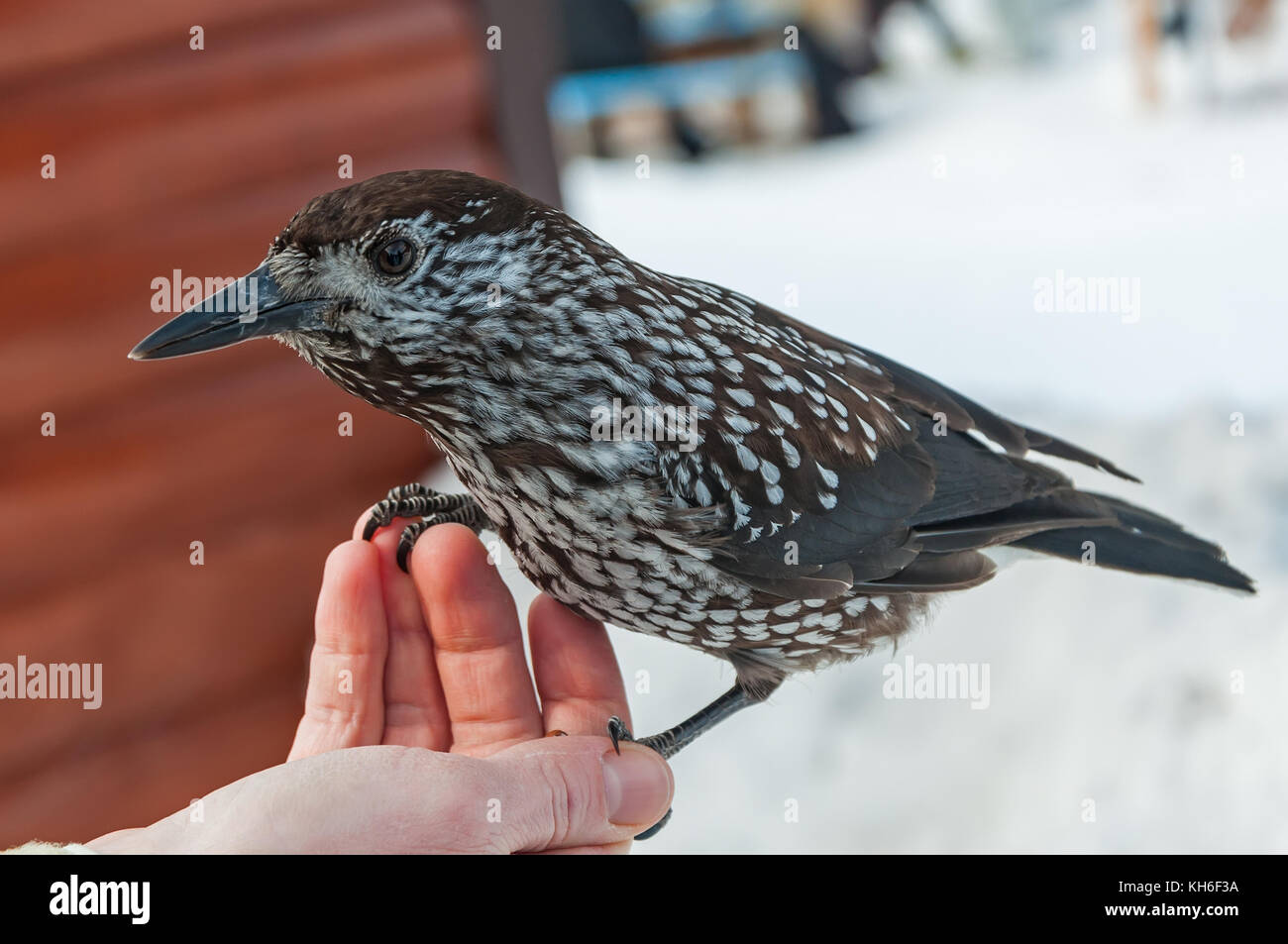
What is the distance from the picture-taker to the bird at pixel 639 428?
1120 mm

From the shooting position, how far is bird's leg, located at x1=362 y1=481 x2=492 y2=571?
152 cm

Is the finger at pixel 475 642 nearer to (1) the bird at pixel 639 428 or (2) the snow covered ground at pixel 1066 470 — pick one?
(1) the bird at pixel 639 428

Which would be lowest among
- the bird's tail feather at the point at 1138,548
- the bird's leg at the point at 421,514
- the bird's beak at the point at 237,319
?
the bird's tail feather at the point at 1138,548

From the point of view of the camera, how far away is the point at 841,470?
4.49ft

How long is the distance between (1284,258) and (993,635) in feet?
5.73

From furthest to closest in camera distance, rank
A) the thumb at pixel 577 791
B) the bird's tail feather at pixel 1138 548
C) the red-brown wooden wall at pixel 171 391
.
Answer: the red-brown wooden wall at pixel 171 391 → the bird's tail feather at pixel 1138 548 → the thumb at pixel 577 791

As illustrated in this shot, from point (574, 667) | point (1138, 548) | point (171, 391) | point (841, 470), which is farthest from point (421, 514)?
point (171, 391)

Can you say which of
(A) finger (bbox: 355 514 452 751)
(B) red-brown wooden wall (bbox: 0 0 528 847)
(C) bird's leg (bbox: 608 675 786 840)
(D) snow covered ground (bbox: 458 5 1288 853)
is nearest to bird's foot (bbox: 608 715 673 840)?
(C) bird's leg (bbox: 608 675 786 840)

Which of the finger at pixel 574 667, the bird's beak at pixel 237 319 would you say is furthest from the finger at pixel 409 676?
the bird's beak at pixel 237 319

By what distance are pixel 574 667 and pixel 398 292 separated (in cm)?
62

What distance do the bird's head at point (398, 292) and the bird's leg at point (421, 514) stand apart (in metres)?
0.36

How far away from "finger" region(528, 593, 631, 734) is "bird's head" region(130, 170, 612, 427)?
1.46 feet

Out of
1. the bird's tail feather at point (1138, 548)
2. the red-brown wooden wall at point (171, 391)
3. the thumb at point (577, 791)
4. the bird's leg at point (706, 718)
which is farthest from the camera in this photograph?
the red-brown wooden wall at point (171, 391)
